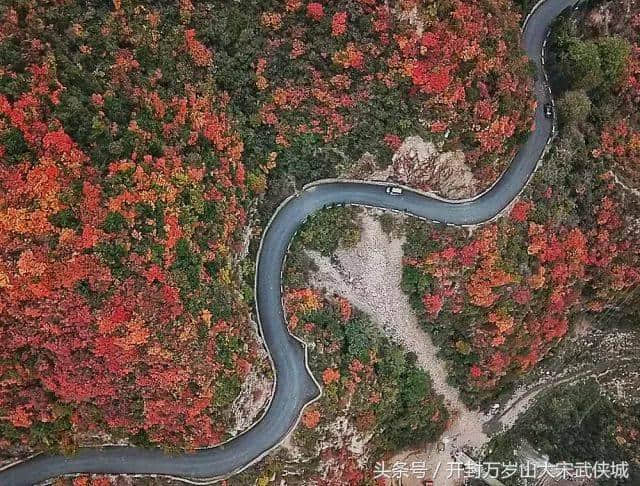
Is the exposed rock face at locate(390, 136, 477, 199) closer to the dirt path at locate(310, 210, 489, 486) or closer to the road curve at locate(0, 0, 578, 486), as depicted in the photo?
the road curve at locate(0, 0, 578, 486)

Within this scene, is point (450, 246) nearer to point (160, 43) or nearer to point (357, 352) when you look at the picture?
point (357, 352)

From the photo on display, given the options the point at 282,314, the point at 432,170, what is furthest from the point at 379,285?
the point at 432,170

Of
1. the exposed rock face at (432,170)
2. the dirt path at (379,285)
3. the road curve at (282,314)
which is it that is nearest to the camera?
the road curve at (282,314)

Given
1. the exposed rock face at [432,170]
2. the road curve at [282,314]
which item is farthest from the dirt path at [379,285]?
the exposed rock face at [432,170]

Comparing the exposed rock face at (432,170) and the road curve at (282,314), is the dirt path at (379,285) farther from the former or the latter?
the exposed rock face at (432,170)

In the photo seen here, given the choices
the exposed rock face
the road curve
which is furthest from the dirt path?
the exposed rock face

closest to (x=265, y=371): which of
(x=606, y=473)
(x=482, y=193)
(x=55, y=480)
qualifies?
(x=55, y=480)
